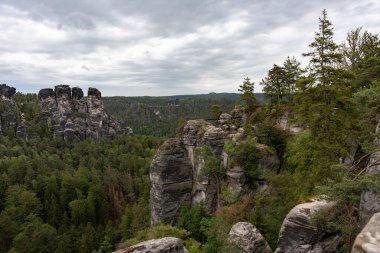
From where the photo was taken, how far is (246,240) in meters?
17.8

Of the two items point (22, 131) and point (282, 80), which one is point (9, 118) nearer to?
point (22, 131)

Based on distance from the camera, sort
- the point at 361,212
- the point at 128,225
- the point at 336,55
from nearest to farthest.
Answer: the point at 361,212
the point at 336,55
the point at 128,225

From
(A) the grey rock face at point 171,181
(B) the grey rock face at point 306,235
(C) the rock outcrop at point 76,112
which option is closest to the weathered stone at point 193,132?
(A) the grey rock face at point 171,181

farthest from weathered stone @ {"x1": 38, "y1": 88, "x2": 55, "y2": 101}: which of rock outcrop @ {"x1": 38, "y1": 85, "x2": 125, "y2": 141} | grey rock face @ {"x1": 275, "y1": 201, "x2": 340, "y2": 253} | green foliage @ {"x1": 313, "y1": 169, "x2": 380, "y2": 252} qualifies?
green foliage @ {"x1": 313, "y1": 169, "x2": 380, "y2": 252}

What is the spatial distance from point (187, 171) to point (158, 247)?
2664cm

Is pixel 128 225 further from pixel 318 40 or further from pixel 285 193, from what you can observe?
pixel 318 40

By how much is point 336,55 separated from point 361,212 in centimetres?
1116

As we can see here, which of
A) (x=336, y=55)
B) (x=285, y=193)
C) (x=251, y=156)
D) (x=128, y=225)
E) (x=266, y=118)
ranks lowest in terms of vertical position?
(x=128, y=225)

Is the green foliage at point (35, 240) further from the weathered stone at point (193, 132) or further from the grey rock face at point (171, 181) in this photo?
the weathered stone at point (193, 132)

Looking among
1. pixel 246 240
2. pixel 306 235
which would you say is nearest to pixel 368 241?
pixel 306 235

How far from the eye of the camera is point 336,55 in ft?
61.7

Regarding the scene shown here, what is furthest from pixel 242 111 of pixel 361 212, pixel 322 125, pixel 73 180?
pixel 73 180

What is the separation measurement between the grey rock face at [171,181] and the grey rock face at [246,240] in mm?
20143

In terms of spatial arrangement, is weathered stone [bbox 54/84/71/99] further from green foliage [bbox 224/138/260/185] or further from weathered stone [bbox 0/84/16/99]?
green foliage [bbox 224/138/260/185]
